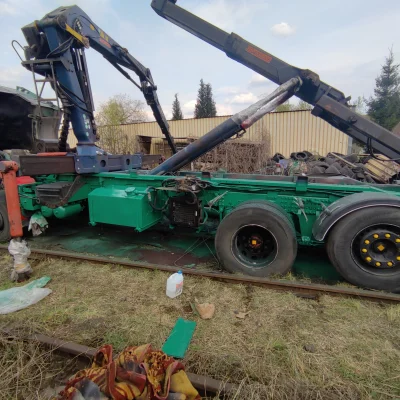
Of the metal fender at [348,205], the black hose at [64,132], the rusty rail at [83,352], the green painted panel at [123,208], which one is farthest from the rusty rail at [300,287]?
the black hose at [64,132]

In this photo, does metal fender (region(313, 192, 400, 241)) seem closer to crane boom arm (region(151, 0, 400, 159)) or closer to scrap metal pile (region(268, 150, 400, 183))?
crane boom arm (region(151, 0, 400, 159))

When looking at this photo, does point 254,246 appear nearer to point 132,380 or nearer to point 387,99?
point 132,380

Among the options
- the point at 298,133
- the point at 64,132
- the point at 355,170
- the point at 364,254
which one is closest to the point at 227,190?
the point at 364,254

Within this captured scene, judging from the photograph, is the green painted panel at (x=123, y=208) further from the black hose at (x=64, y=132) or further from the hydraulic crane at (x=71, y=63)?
the black hose at (x=64, y=132)

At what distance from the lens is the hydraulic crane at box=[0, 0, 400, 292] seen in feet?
10.3

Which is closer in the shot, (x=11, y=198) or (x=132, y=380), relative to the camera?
(x=132, y=380)

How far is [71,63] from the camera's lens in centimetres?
461

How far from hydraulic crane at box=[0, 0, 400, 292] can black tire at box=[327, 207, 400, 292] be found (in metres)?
0.01

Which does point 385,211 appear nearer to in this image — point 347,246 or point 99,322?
point 347,246

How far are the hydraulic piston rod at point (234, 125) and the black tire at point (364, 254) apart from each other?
80.4 inches

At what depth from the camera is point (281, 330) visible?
2.48m

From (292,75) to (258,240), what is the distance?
10.1 ft

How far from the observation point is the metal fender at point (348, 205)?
301 cm

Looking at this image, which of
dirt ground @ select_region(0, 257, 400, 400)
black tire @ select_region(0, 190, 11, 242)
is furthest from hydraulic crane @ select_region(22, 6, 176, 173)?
dirt ground @ select_region(0, 257, 400, 400)
